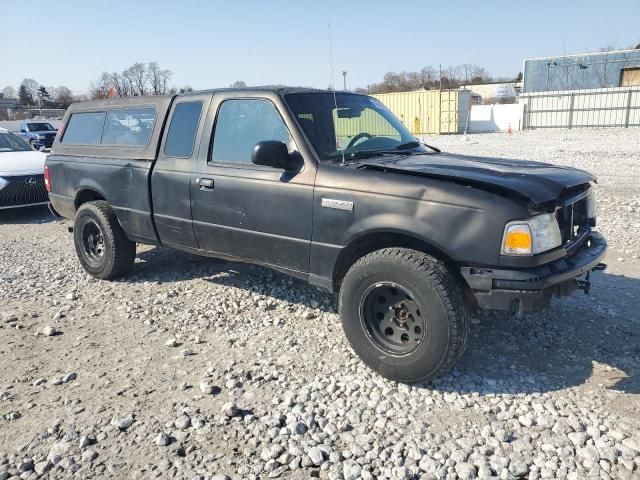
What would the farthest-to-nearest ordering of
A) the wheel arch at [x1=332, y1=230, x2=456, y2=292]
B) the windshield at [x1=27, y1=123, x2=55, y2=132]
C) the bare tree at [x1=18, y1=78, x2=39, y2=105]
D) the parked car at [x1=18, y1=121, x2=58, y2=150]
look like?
1. the bare tree at [x1=18, y1=78, x2=39, y2=105]
2. the windshield at [x1=27, y1=123, x2=55, y2=132]
3. the parked car at [x1=18, y1=121, x2=58, y2=150]
4. the wheel arch at [x1=332, y1=230, x2=456, y2=292]

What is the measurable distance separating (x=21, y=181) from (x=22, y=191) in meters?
0.19

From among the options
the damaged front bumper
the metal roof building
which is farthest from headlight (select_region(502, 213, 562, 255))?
the metal roof building

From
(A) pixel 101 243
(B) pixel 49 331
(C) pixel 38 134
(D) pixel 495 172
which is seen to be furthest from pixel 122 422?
(C) pixel 38 134

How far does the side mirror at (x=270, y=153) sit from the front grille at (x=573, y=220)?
1.96m

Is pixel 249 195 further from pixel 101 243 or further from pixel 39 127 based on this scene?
pixel 39 127

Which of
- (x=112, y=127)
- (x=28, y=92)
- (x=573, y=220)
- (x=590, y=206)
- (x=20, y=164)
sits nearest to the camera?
(x=573, y=220)

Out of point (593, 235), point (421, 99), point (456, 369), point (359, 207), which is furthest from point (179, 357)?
point (421, 99)

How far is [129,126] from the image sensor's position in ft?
17.8

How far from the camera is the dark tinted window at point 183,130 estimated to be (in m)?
4.72

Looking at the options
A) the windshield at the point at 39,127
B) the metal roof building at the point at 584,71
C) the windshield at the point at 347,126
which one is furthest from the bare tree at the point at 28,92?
the windshield at the point at 347,126

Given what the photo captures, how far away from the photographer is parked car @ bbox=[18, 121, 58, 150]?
23625 millimetres

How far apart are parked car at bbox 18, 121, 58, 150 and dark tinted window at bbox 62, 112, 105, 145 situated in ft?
64.6

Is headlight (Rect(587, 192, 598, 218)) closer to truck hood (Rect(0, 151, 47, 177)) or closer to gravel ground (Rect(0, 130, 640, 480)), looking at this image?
gravel ground (Rect(0, 130, 640, 480))

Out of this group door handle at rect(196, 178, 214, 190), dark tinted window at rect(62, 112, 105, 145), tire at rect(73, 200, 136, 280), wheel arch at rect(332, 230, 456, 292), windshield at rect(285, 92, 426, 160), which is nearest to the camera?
wheel arch at rect(332, 230, 456, 292)
